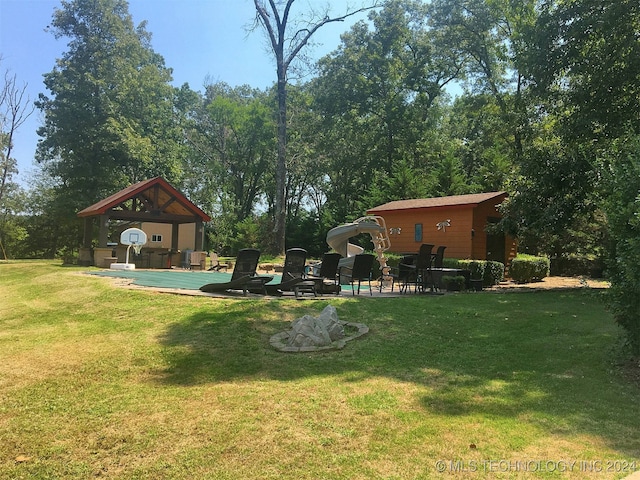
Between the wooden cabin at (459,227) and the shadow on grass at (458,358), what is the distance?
863 centimetres

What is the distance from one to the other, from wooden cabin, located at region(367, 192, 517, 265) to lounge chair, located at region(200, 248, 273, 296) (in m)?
10.2

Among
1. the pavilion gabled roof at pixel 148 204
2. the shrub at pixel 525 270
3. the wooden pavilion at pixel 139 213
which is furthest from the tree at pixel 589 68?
the wooden pavilion at pixel 139 213

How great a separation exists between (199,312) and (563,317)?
254 inches

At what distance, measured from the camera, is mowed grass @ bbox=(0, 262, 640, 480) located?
2.94m

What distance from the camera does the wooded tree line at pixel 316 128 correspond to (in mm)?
26469

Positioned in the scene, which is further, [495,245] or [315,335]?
[495,245]

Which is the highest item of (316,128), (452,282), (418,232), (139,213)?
(316,128)

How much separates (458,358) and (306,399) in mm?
2367

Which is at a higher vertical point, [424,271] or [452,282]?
[424,271]

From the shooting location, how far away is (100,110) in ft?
99.5

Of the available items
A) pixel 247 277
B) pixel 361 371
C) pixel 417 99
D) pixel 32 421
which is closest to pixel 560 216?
pixel 247 277

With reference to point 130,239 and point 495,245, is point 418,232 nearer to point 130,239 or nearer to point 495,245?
point 495,245

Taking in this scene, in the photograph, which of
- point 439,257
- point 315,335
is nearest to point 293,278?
point 315,335

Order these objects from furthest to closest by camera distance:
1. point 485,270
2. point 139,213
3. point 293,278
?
point 139,213 < point 485,270 < point 293,278
